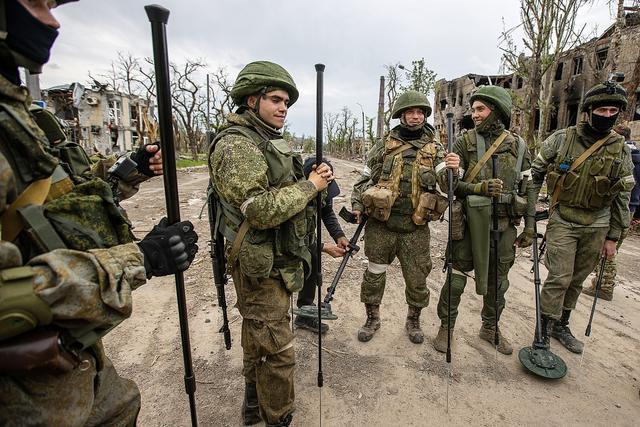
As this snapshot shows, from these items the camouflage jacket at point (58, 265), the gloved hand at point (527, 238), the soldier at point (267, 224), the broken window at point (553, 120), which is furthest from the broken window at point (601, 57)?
the camouflage jacket at point (58, 265)

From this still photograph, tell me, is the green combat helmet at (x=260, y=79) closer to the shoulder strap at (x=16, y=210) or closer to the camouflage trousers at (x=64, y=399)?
the shoulder strap at (x=16, y=210)

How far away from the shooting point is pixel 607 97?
317cm

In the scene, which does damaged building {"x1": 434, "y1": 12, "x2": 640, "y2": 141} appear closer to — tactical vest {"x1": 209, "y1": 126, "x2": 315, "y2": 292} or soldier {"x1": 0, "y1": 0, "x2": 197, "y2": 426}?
tactical vest {"x1": 209, "y1": 126, "x2": 315, "y2": 292}

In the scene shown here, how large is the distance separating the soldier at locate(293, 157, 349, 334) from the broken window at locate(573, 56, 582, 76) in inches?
1184

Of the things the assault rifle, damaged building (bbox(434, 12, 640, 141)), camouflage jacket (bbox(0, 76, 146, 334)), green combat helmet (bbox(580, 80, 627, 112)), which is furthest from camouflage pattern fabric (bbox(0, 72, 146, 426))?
damaged building (bbox(434, 12, 640, 141))

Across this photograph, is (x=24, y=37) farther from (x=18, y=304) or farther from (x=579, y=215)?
(x=579, y=215)

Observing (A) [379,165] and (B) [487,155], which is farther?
(A) [379,165]

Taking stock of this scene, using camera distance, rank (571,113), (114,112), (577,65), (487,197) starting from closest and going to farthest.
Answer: (487,197)
(577,65)
(571,113)
(114,112)

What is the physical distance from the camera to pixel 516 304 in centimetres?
452

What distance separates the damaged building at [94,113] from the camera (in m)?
33.2

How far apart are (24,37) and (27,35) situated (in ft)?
0.04

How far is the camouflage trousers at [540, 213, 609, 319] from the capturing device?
3449 mm

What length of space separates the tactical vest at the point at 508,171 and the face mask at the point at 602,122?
0.65 meters

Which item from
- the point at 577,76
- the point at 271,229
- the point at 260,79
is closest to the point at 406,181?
the point at 271,229
